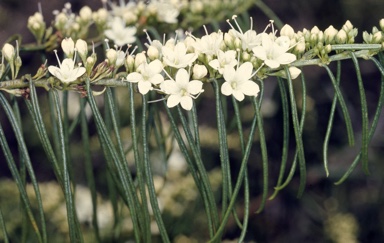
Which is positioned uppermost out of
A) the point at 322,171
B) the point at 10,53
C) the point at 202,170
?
the point at 10,53

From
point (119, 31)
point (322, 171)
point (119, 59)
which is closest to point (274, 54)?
point (119, 59)

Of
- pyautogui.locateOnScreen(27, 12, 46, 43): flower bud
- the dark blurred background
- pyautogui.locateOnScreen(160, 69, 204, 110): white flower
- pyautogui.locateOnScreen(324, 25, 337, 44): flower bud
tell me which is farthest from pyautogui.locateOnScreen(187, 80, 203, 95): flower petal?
the dark blurred background

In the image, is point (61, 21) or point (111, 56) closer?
point (111, 56)

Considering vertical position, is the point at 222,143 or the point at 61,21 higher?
the point at 61,21

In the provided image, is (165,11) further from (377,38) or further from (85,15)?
(377,38)

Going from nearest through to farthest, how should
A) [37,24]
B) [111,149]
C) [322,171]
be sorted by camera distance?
[111,149] < [37,24] < [322,171]

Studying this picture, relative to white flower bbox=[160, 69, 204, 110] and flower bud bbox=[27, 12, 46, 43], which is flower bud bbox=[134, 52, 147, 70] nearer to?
white flower bbox=[160, 69, 204, 110]
